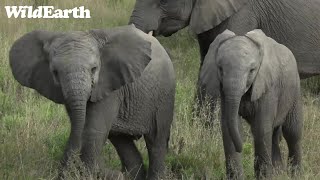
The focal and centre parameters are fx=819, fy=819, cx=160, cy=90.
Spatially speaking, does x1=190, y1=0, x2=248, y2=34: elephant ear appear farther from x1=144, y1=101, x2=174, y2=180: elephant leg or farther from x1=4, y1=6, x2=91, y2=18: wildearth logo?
x1=4, y1=6, x2=91, y2=18: wildearth logo

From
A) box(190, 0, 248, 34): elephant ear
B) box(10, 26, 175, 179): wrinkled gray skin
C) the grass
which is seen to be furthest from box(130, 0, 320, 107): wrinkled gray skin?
box(10, 26, 175, 179): wrinkled gray skin

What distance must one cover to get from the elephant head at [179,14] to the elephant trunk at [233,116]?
7.94 ft

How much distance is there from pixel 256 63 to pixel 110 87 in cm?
90

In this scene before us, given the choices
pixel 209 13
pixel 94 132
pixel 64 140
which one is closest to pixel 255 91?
pixel 94 132

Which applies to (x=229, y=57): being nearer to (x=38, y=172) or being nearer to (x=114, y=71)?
(x=114, y=71)

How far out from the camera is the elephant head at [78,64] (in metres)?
4.59

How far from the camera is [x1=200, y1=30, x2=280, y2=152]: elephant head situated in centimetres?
478

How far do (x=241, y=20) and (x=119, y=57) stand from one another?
2449mm

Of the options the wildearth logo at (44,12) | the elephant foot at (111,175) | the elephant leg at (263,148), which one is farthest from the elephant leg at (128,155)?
the wildearth logo at (44,12)

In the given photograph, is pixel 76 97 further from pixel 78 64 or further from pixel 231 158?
pixel 231 158

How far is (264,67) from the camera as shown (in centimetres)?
516

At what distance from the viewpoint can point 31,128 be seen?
6082 millimetres

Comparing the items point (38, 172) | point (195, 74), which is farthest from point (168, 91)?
point (195, 74)

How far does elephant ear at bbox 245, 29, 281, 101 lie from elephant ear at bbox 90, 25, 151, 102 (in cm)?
69
